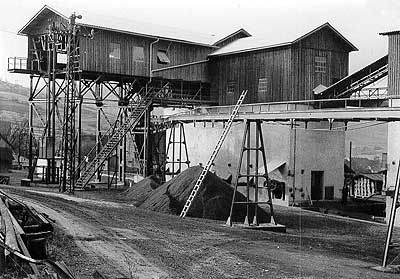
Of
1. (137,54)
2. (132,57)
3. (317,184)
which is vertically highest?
(137,54)

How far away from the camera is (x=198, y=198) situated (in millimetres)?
25969

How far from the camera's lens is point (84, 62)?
37406 millimetres

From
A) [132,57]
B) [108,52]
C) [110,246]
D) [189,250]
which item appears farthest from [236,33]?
[110,246]

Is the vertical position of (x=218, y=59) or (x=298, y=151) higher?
(x=218, y=59)

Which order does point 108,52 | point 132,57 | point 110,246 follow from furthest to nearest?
point 132,57
point 108,52
point 110,246

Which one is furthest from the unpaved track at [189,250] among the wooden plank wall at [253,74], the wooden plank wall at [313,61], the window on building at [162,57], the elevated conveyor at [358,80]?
Result: the window on building at [162,57]

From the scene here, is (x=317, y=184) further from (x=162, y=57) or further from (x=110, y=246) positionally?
(x=110, y=246)

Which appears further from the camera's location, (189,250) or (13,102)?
(13,102)

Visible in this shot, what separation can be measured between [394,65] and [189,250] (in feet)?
58.9

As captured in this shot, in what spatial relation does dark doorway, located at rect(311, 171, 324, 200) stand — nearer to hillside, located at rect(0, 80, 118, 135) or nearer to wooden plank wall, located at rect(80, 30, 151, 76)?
wooden plank wall, located at rect(80, 30, 151, 76)

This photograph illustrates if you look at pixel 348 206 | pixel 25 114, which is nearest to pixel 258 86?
pixel 348 206

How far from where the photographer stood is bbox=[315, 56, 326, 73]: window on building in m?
37.7

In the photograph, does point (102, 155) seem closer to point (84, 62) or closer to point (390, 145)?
point (84, 62)

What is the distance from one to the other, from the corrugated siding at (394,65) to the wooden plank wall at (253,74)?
27.3 feet
